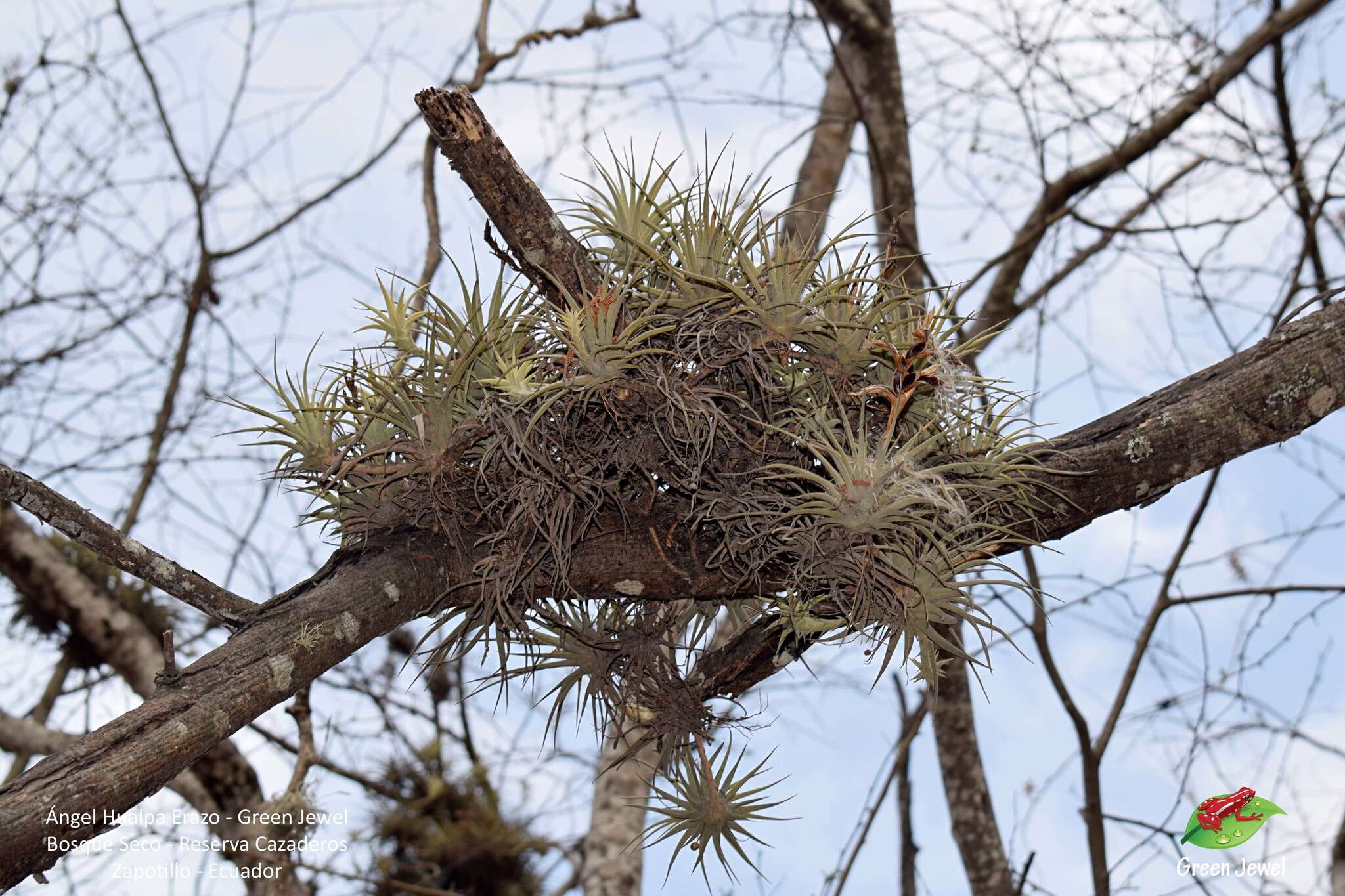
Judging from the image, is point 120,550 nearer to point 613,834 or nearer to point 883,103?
point 613,834

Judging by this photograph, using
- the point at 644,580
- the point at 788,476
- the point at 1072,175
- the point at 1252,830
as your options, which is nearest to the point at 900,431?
the point at 788,476

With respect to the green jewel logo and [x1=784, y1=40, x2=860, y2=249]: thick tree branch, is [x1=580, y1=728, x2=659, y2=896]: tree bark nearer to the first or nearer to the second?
the green jewel logo

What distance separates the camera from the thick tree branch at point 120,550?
1272mm

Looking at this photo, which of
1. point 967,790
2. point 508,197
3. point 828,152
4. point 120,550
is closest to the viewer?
point 120,550

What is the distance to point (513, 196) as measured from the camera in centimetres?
143

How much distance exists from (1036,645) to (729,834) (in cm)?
145

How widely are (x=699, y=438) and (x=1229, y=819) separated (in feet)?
5.61

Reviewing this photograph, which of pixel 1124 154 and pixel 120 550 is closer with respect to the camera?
pixel 120 550

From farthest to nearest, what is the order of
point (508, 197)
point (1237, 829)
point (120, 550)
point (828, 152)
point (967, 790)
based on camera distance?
point (828, 152)
point (967, 790)
point (1237, 829)
point (508, 197)
point (120, 550)

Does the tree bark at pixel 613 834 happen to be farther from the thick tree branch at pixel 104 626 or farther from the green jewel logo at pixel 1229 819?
the green jewel logo at pixel 1229 819

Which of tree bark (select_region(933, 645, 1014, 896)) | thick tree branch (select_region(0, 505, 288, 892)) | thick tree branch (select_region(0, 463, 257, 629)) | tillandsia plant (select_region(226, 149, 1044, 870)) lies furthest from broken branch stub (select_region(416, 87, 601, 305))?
thick tree branch (select_region(0, 505, 288, 892))

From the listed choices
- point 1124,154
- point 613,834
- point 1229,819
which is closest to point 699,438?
point 1229,819

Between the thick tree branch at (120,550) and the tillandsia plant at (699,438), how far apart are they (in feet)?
0.65

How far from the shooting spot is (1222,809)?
236cm
